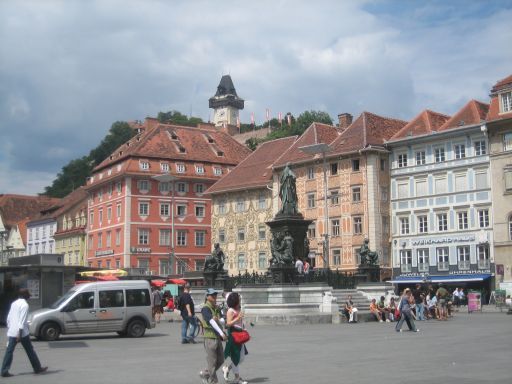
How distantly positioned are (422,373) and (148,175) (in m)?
66.4

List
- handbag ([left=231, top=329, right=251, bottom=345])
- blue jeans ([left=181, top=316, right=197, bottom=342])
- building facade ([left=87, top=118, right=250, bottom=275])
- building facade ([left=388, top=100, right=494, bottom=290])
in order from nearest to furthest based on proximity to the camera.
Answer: handbag ([left=231, top=329, right=251, bottom=345]) < blue jeans ([left=181, top=316, right=197, bottom=342]) < building facade ([left=388, top=100, right=494, bottom=290]) < building facade ([left=87, top=118, right=250, bottom=275])

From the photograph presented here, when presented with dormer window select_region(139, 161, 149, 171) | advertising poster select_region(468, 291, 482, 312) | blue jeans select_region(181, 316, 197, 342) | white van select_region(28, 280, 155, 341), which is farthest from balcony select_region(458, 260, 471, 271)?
blue jeans select_region(181, 316, 197, 342)

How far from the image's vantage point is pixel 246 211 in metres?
73.7

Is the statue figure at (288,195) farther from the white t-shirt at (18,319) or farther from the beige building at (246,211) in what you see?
the beige building at (246,211)

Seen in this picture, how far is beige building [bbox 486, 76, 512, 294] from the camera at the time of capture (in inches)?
2173

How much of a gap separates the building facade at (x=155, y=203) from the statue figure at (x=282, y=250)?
1608 inches

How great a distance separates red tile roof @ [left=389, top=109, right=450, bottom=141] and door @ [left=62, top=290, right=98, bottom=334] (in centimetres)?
4380

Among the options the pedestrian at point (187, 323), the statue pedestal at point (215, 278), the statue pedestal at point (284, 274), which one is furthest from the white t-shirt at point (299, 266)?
the pedestrian at point (187, 323)

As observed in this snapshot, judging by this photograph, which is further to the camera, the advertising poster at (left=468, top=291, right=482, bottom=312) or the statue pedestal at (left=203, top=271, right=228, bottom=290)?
the advertising poster at (left=468, top=291, right=482, bottom=312)

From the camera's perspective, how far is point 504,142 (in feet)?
185

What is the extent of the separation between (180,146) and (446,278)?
35.0 meters

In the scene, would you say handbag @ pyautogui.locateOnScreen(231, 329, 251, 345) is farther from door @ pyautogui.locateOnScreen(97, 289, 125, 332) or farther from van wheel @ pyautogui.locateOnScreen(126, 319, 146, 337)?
van wheel @ pyautogui.locateOnScreen(126, 319, 146, 337)

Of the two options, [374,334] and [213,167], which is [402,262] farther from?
[374,334]

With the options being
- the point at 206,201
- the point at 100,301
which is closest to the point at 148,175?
the point at 206,201
